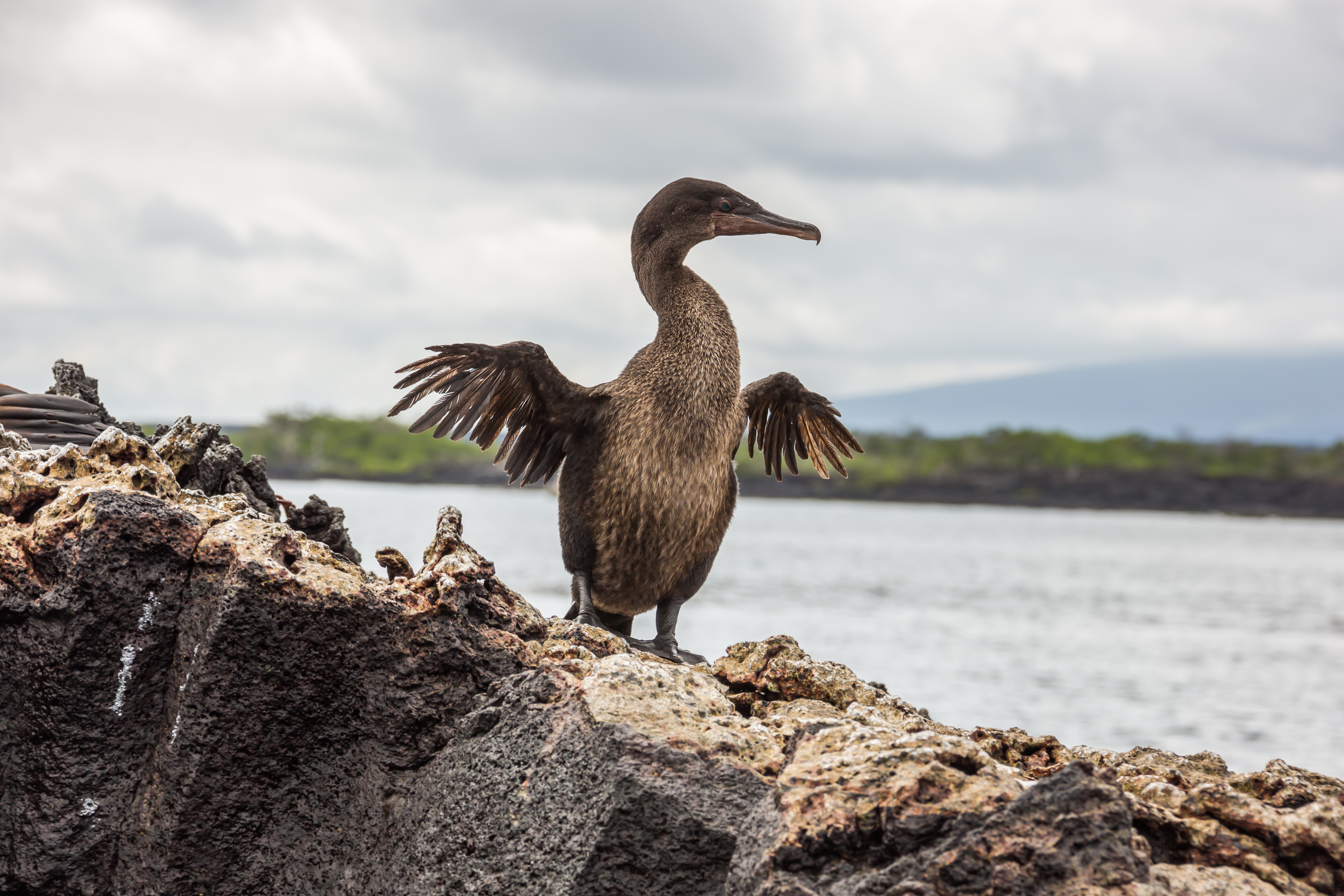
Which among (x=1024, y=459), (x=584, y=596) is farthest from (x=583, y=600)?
(x=1024, y=459)

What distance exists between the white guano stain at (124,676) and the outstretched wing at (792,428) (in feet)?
10.2

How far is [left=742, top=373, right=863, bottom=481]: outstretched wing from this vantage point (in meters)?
5.59

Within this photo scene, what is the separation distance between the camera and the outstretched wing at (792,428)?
5.59 meters

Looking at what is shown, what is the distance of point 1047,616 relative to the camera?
117 ft

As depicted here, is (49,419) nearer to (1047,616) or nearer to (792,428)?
(792,428)

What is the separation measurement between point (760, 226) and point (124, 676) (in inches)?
125

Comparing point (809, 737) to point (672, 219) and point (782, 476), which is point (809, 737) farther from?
point (782, 476)

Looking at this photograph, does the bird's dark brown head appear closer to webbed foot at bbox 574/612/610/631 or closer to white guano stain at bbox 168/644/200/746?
webbed foot at bbox 574/612/610/631

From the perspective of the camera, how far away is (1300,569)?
164 feet

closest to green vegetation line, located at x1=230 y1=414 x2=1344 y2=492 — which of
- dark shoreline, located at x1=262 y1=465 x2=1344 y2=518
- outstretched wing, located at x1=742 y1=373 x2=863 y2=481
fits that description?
dark shoreline, located at x1=262 y1=465 x2=1344 y2=518

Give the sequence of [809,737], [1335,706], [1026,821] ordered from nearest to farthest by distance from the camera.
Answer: [1026,821] → [809,737] → [1335,706]

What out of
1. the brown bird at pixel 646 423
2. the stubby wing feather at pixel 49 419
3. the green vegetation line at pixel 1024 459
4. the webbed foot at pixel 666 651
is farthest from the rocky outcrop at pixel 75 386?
the green vegetation line at pixel 1024 459

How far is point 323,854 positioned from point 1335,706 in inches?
866

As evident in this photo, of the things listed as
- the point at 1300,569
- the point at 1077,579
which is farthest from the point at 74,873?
the point at 1300,569
